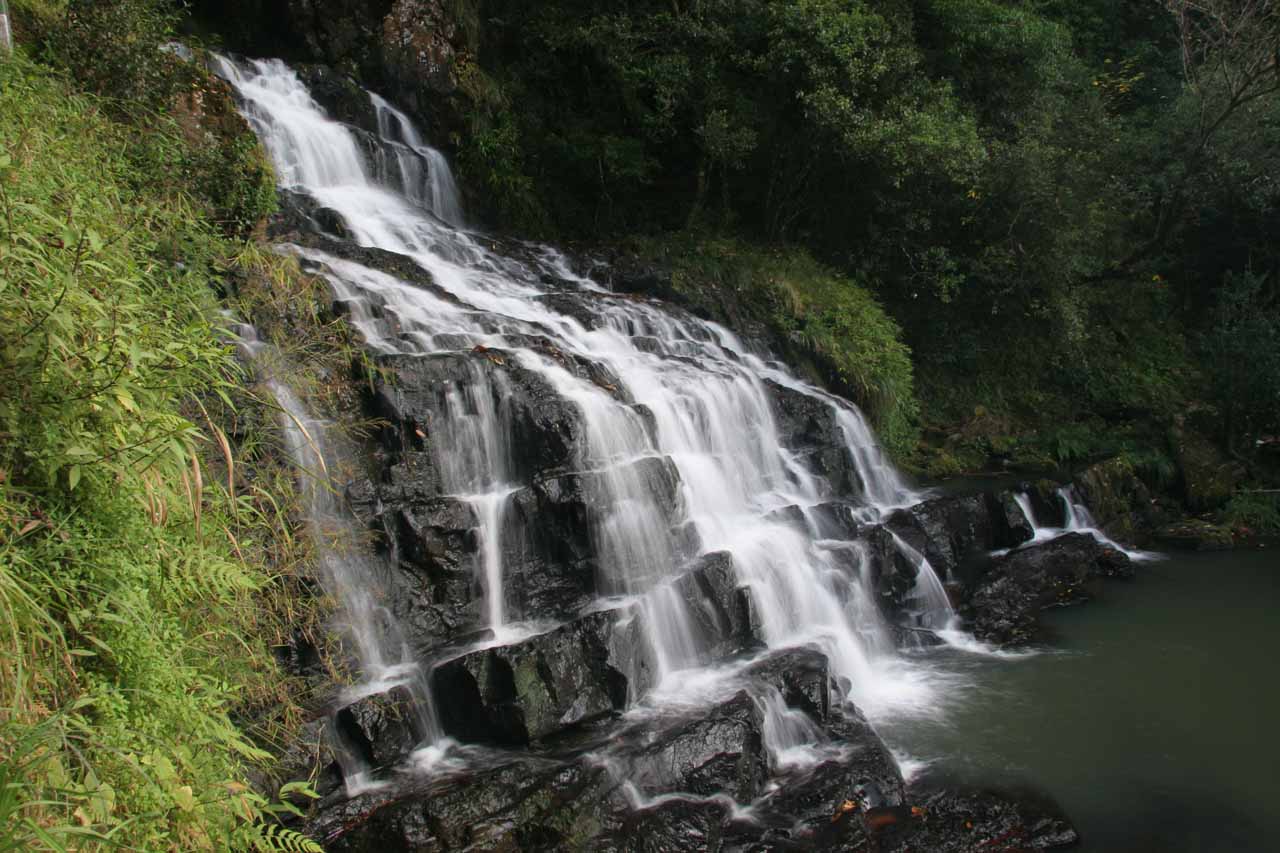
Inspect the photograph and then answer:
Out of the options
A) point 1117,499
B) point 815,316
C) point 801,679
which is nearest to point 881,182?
point 815,316

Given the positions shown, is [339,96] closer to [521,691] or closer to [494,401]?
[494,401]

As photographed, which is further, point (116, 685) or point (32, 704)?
point (116, 685)

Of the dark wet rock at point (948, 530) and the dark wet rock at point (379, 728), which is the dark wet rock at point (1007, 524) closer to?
the dark wet rock at point (948, 530)

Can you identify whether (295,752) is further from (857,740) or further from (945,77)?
(945,77)

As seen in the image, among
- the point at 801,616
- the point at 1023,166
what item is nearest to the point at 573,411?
the point at 801,616

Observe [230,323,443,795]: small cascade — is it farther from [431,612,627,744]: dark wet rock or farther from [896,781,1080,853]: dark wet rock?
[896,781,1080,853]: dark wet rock

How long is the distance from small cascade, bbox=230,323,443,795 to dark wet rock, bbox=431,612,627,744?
219 millimetres

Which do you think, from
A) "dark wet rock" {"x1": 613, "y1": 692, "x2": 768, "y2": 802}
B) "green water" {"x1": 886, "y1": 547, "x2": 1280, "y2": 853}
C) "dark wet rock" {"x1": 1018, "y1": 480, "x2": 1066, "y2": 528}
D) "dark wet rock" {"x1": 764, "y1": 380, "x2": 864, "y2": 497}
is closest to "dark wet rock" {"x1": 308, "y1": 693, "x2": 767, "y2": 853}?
"dark wet rock" {"x1": 613, "y1": 692, "x2": 768, "y2": 802}

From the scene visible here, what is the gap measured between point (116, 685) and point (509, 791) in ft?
8.57

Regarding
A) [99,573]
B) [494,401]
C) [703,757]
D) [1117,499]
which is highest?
[494,401]

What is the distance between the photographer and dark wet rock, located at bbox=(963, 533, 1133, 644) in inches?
355

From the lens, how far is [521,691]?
5.98 m

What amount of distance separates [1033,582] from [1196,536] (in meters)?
3.45

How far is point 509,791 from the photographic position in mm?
5285
